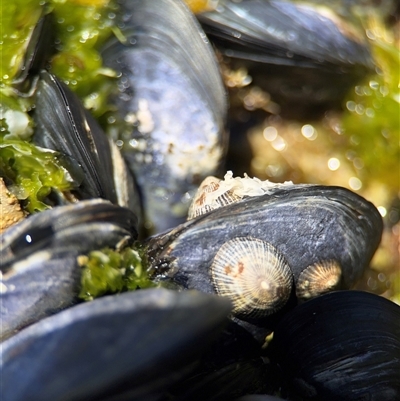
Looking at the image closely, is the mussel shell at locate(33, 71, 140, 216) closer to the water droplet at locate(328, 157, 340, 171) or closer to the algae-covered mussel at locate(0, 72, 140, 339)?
the algae-covered mussel at locate(0, 72, 140, 339)

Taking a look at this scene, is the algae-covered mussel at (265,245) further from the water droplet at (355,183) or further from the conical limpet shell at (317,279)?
the water droplet at (355,183)

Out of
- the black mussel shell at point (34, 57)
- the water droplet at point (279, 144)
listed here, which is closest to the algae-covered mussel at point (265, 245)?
the black mussel shell at point (34, 57)

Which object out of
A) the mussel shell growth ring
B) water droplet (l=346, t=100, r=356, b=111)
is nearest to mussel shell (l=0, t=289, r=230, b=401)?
the mussel shell growth ring

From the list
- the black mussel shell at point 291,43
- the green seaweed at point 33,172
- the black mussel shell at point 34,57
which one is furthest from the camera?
the black mussel shell at point 291,43

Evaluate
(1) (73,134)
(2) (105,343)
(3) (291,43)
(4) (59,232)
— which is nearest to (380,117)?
(3) (291,43)

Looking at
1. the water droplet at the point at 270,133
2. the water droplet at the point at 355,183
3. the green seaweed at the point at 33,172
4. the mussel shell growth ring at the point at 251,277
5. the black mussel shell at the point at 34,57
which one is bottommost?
the water droplet at the point at 355,183
